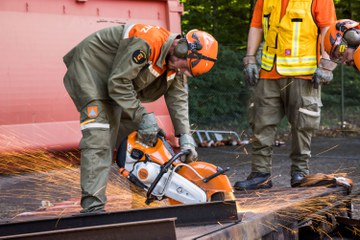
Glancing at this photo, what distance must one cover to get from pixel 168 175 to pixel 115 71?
0.84 metres

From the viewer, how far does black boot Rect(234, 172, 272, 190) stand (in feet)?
19.2

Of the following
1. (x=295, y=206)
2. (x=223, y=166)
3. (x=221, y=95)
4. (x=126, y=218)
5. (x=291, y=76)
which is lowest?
(x=223, y=166)

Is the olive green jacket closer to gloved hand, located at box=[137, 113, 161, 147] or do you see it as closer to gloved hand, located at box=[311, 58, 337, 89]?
gloved hand, located at box=[137, 113, 161, 147]

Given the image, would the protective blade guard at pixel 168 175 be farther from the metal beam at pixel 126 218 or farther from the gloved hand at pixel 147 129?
the metal beam at pixel 126 218

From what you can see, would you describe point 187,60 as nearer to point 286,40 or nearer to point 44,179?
point 286,40

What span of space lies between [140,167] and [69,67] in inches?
38.8

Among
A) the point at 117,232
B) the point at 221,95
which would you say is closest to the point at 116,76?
the point at 117,232

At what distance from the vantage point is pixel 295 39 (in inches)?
235

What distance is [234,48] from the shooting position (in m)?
13.8

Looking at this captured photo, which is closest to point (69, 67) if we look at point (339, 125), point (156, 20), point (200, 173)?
point (200, 173)

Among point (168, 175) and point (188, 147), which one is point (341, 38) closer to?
point (188, 147)

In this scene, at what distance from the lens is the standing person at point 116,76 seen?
471 cm

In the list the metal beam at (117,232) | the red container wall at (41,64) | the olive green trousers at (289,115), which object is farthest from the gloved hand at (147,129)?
the red container wall at (41,64)

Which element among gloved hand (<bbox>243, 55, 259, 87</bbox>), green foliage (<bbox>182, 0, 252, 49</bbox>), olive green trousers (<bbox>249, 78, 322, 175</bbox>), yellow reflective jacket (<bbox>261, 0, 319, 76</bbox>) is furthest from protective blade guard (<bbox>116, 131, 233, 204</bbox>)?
green foliage (<bbox>182, 0, 252, 49</bbox>)
